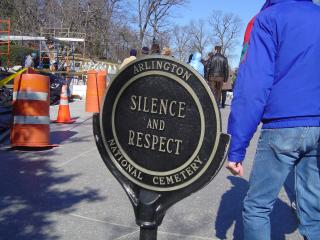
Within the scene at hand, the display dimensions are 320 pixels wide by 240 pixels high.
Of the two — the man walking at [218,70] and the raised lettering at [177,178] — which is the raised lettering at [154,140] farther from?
the man walking at [218,70]

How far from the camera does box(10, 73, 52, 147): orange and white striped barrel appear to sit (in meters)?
6.77

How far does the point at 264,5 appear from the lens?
2850mm

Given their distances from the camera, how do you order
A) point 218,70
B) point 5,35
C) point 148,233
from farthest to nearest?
point 5,35 < point 218,70 < point 148,233

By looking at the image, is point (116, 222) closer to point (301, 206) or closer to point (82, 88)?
point (301, 206)

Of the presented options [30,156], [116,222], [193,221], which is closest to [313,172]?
[193,221]

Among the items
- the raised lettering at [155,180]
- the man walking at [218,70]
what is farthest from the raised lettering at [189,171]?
the man walking at [218,70]

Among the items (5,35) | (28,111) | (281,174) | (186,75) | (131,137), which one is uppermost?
(5,35)

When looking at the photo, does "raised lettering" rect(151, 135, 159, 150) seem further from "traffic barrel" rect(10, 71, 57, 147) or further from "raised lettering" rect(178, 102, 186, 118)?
"traffic barrel" rect(10, 71, 57, 147)

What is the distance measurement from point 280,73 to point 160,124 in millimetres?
951

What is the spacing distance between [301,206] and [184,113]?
1.29 meters

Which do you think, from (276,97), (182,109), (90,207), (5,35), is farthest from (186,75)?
(5,35)

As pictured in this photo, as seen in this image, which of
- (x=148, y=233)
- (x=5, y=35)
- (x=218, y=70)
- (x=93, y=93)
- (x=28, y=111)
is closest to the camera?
(x=148, y=233)

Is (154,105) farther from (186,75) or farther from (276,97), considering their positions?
(276,97)

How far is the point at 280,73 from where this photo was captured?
262 centimetres
